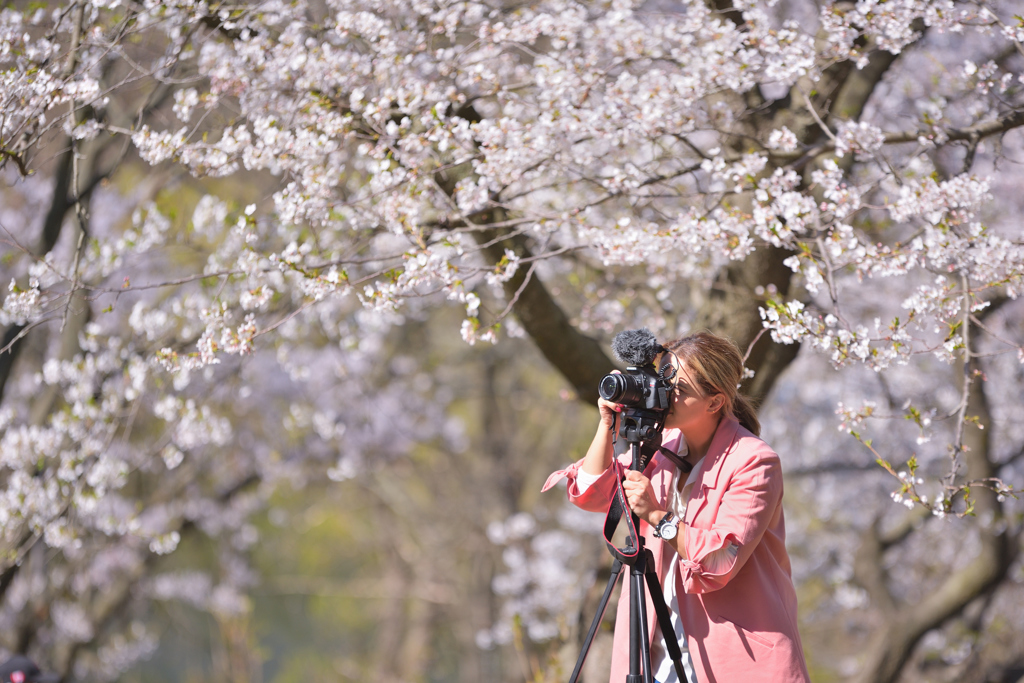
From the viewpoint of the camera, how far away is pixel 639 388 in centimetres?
157

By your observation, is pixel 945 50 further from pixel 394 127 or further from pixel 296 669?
pixel 296 669

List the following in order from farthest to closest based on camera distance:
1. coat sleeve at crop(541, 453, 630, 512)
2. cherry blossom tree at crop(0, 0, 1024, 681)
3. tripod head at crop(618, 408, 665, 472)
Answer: cherry blossom tree at crop(0, 0, 1024, 681) < coat sleeve at crop(541, 453, 630, 512) < tripod head at crop(618, 408, 665, 472)

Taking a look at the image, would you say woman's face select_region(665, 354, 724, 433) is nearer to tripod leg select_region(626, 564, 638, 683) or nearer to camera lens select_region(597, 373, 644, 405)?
camera lens select_region(597, 373, 644, 405)

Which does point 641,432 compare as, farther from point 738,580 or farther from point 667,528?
point 738,580

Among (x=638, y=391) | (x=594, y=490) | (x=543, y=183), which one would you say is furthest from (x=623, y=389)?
(x=543, y=183)

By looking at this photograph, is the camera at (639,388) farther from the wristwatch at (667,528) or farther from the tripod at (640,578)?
the wristwatch at (667,528)

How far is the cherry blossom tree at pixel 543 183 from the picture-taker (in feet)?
6.90

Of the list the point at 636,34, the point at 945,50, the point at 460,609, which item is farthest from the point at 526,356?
the point at 636,34

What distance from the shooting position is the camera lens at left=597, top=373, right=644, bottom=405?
5.09 ft

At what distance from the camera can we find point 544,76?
2369 millimetres

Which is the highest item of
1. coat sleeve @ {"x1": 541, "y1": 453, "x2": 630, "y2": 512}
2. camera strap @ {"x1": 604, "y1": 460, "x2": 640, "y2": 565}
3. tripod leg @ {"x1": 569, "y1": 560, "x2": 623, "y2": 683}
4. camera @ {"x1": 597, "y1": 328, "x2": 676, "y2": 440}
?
camera @ {"x1": 597, "y1": 328, "x2": 676, "y2": 440}

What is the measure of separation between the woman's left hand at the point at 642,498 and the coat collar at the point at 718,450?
16 cm

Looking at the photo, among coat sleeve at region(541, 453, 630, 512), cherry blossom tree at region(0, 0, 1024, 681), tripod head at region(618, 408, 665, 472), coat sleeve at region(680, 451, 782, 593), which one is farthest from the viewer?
cherry blossom tree at region(0, 0, 1024, 681)

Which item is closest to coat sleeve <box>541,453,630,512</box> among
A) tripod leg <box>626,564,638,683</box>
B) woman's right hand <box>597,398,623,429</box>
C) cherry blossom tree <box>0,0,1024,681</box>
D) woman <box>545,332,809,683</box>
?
woman <box>545,332,809,683</box>
